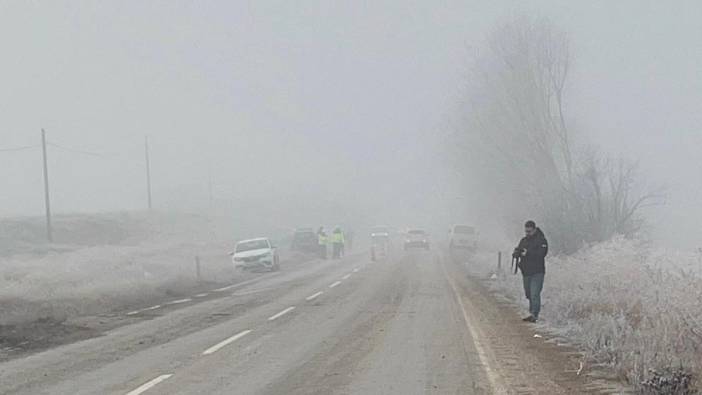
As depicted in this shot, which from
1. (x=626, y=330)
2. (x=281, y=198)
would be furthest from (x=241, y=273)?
(x=281, y=198)

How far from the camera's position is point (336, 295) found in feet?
70.9

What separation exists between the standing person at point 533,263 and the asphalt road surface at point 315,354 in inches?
21.6

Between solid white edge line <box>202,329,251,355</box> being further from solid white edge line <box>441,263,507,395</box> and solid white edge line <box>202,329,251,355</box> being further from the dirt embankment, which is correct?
solid white edge line <box>441,263,507,395</box>

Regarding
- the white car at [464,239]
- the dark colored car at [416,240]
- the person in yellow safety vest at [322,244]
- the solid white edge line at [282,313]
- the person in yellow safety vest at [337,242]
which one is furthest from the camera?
the dark colored car at [416,240]

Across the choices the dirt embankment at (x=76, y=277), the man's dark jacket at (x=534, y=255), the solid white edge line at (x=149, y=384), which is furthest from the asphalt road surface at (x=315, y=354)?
the dirt embankment at (x=76, y=277)

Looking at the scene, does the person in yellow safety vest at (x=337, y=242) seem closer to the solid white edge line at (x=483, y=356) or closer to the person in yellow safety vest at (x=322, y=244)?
the person in yellow safety vest at (x=322, y=244)

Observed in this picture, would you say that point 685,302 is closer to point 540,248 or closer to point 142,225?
point 540,248

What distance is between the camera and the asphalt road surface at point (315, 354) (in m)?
9.00

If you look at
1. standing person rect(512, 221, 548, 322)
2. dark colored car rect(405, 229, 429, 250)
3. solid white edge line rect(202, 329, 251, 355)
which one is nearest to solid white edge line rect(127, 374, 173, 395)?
solid white edge line rect(202, 329, 251, 355)

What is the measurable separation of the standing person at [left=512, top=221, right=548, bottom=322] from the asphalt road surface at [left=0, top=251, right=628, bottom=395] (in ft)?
1.80

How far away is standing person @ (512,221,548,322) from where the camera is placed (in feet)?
49.5

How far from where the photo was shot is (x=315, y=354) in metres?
11.3

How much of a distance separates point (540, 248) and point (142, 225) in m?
59.6

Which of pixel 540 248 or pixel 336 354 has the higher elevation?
pixel 540 248
